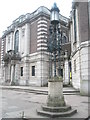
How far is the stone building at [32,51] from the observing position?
71.0 ft

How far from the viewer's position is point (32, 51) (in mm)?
23984

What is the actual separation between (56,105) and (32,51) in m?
18.4

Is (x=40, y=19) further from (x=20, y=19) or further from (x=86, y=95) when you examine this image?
(x=86, y=95)

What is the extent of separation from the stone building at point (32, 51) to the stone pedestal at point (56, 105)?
566 inches

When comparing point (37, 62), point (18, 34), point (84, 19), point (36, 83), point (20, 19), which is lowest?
point (36, 83)

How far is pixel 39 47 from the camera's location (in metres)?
22.3

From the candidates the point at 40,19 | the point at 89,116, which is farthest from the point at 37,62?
the point at 89,116

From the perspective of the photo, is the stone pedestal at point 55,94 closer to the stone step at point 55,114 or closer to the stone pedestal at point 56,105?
the stone pedestal at point 56,105

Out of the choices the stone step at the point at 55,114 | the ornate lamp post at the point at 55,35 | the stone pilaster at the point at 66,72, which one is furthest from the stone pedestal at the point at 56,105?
the stone pilaster at the point at 66,72

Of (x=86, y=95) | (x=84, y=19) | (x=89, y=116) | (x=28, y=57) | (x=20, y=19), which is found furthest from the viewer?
(x=20, y=19)

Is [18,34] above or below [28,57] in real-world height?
above

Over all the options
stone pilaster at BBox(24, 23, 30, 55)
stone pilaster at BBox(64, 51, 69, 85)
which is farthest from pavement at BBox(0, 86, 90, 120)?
stone pilaster at BBox(24, 23, 30, 55)

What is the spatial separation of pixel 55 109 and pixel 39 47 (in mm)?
17005

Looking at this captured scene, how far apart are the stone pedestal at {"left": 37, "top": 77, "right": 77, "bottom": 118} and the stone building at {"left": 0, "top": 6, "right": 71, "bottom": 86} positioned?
14.4 m
